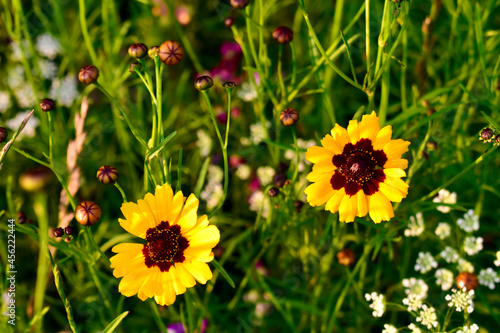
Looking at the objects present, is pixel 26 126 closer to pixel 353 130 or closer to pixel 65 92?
pixel 65 92

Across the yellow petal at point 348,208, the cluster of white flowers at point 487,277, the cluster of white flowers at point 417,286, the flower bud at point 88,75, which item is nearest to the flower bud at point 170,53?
the flower bud at point 88,75

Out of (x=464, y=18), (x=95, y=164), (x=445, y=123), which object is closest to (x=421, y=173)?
(x=445, y=123)

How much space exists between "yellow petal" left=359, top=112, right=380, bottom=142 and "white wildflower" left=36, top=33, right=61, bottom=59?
4.32 feet

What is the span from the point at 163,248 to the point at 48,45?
1.18 metres

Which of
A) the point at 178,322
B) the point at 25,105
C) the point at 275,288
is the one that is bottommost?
the point at 178,322

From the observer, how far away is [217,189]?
156 cm

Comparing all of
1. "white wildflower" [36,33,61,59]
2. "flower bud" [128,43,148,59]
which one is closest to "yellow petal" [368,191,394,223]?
"flower bud" [128,43,148,59]

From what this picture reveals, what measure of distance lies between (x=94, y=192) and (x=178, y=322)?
623mm

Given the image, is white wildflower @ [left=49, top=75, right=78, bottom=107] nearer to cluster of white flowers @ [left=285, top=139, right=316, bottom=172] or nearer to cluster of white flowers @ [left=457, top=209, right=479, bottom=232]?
cluster of white flowers @ [left=285, top=139, right=316, bottom=172]

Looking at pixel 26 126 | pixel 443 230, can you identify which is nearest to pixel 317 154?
pixel 443 230

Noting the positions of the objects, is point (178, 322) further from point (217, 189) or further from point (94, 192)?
point (94, 192)

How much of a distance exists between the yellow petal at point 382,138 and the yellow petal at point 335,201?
12 cm

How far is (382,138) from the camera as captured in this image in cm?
96

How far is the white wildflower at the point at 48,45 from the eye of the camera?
5.80ft
